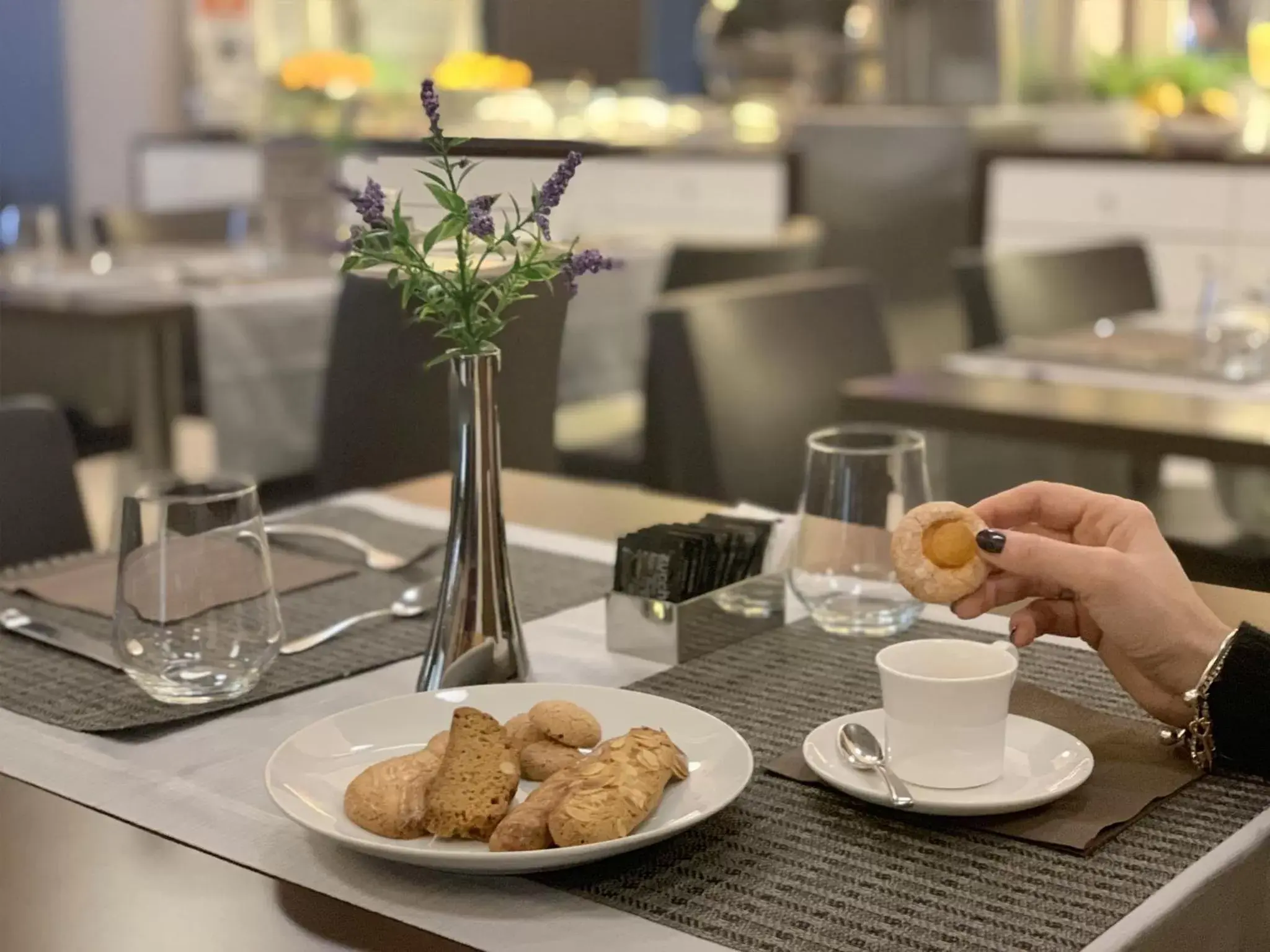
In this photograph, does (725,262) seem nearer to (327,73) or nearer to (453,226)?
(327,73)

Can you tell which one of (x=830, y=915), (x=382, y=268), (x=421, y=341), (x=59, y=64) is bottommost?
(x=830, y=915)

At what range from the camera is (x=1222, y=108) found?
437 cm

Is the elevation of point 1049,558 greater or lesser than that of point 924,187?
lesser

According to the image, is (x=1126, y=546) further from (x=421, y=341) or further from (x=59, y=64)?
(x=59, y=64)

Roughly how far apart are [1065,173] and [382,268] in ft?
11.2

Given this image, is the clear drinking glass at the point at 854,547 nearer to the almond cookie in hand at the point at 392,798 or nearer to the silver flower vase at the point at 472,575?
the silver flower vase at the point at 472,575

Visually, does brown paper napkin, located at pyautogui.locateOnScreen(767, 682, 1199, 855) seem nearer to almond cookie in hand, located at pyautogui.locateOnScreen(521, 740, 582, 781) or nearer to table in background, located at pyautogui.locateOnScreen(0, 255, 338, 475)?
almond cookie in hand, located at pyautogui.locateOnScreen(521, 740, 582, 781)

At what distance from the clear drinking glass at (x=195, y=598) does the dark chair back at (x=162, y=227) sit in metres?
2.70

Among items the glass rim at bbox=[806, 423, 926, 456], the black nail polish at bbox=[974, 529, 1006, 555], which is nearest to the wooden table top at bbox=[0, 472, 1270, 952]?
the black nail polish at bbox=[974, 529, 1006, 555]

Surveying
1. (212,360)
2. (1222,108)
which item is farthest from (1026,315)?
(1222,108)

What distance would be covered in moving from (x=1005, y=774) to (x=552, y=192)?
0.38 meters

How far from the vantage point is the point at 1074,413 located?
1.72m

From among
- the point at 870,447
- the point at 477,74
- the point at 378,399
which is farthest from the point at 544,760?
the point at 477,74

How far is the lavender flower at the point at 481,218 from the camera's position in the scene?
850mm
